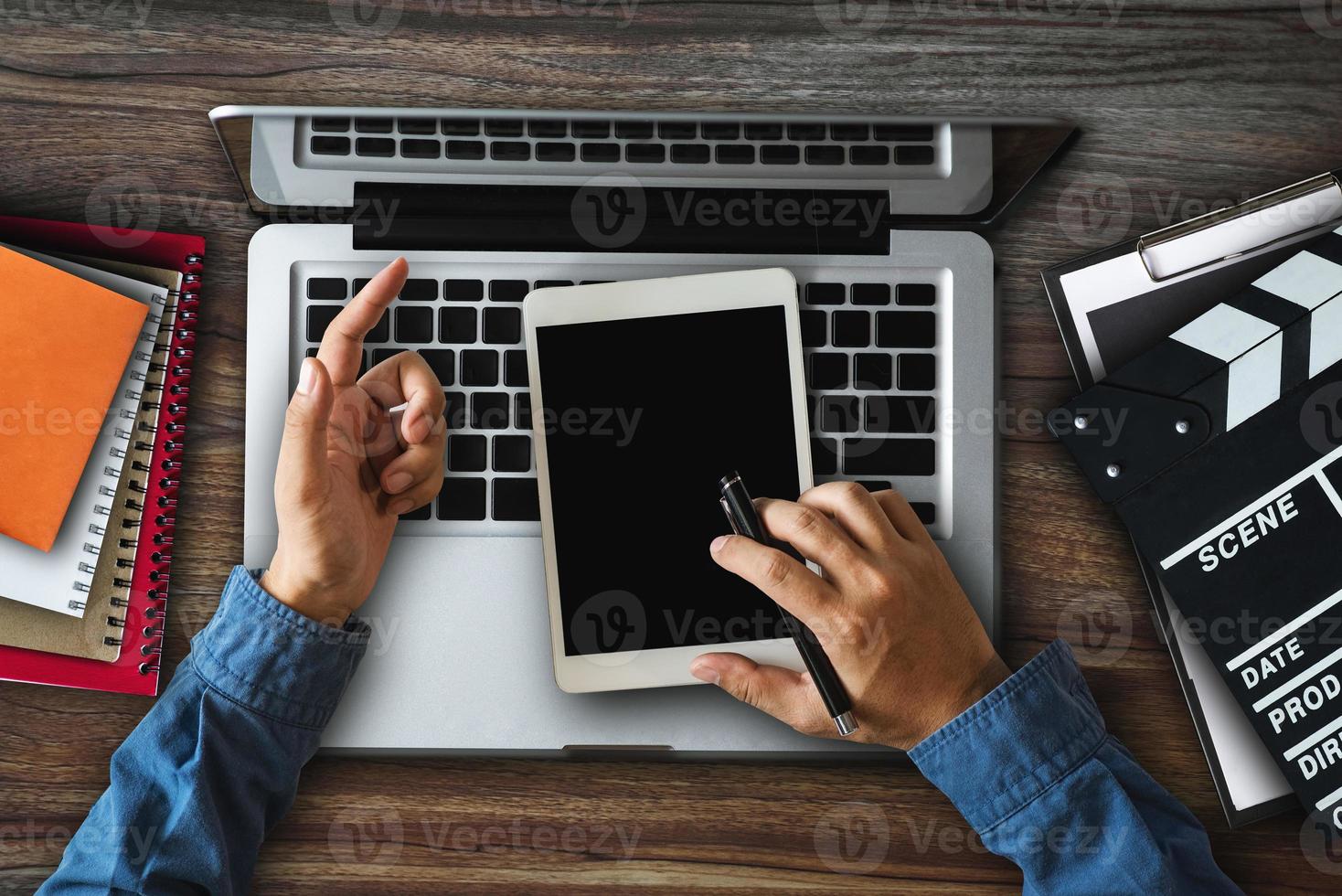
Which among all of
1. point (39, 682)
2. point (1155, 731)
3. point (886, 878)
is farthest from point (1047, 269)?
point (39, 682)

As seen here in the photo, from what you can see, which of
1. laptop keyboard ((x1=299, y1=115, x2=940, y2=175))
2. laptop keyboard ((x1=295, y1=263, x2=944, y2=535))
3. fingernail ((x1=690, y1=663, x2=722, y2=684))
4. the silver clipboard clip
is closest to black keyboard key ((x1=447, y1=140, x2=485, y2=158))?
laptop keyboard ((x1=299, y1=115, x2=940, y2=175))

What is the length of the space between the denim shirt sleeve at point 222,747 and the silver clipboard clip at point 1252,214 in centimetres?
73

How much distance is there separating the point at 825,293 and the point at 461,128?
33 cm

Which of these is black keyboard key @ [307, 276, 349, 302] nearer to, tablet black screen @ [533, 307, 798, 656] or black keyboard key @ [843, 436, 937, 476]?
tablet black screen @ [533, 307, 798, 656]

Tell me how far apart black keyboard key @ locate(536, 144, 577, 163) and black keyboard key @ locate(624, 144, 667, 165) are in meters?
0.05

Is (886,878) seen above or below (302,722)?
below

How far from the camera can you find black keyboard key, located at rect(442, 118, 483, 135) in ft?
2.34

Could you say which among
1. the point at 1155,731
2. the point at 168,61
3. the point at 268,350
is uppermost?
the point at 168,61

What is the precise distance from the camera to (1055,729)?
0.65 meters

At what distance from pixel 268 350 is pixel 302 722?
0.97 feet

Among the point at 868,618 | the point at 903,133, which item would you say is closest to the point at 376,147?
the point at 903,133

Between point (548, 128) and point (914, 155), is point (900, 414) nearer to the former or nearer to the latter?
point (914, 155)

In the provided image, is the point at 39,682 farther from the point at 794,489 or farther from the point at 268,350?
the point at 794,489

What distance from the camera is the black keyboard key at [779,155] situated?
0.73 metres
